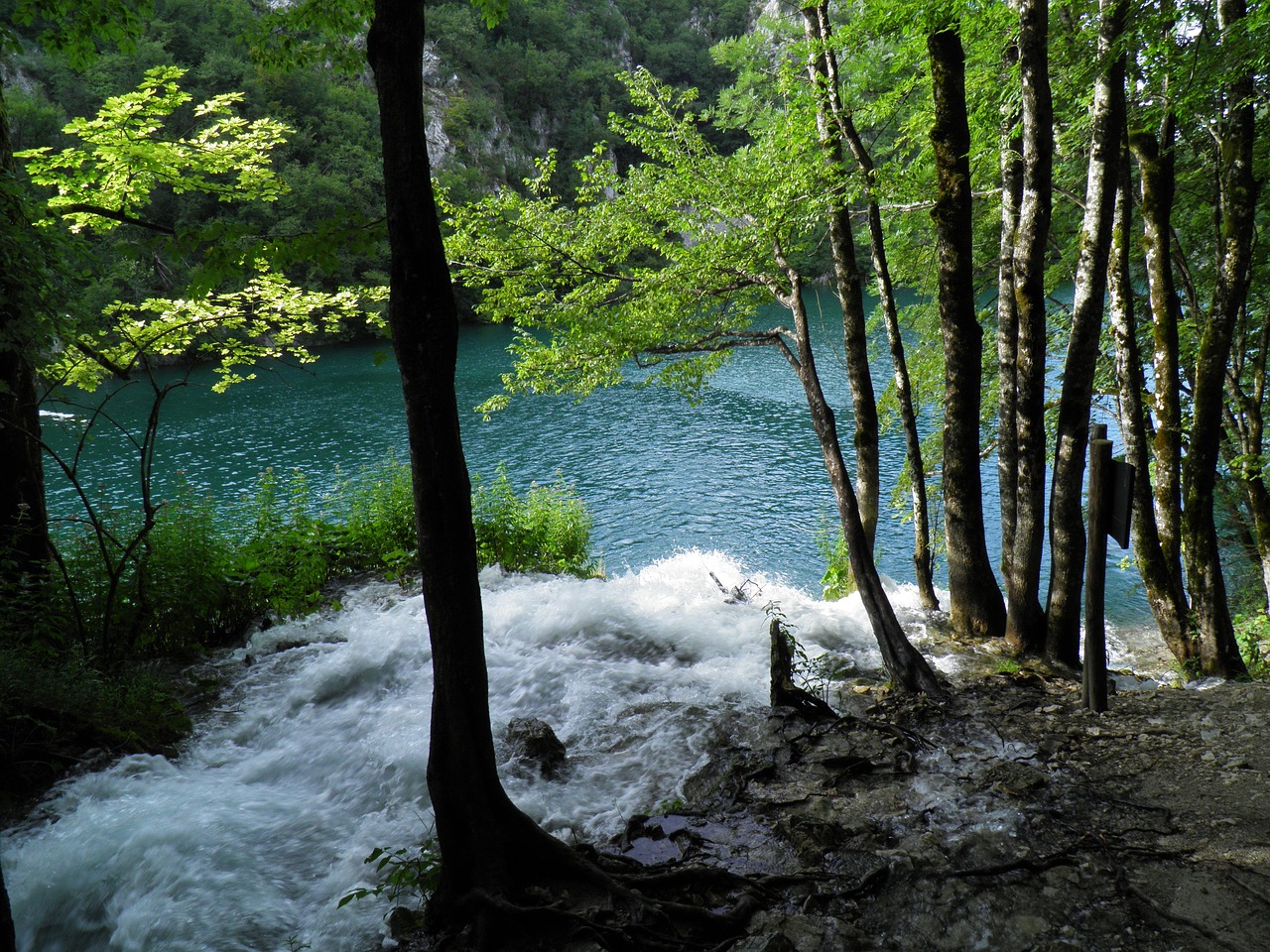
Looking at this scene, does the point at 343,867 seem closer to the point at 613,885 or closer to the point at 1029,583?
the point at 613,885

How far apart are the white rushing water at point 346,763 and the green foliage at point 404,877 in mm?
80

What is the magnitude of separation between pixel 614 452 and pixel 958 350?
55.0 ft

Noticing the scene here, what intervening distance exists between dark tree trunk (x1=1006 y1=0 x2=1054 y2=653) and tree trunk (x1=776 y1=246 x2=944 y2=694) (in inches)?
57.4

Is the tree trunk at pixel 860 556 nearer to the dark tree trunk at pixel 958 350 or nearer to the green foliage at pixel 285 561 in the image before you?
the dark tree trunk at pixel 958 350

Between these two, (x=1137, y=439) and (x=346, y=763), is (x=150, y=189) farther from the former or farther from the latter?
(x=1137, y=439)

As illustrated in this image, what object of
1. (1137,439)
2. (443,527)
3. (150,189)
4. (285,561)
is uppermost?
(150,189)

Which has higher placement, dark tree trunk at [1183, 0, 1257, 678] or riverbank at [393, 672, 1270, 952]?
dark tree trunk at [1183, 0, 1257, 678]

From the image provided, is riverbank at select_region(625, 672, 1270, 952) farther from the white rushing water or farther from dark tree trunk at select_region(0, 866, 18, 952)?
dark tree trunk at select_region(0, 866, 18, 952)

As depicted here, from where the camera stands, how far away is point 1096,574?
5.16 m

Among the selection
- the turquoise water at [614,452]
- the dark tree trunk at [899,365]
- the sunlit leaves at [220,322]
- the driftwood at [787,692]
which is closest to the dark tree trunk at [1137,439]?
the dark tree trunk at [899,365]

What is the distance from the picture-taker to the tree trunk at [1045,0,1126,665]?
6164 mm

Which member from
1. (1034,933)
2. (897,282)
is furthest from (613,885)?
(897,282)

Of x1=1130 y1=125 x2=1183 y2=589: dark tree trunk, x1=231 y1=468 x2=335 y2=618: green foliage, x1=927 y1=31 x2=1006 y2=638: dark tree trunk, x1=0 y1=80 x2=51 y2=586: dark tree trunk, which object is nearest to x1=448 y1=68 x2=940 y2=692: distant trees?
x1=927 y1=31 x2=1006 y2=638: dark tree trunk

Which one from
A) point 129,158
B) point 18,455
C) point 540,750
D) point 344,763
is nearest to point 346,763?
point 344,763
